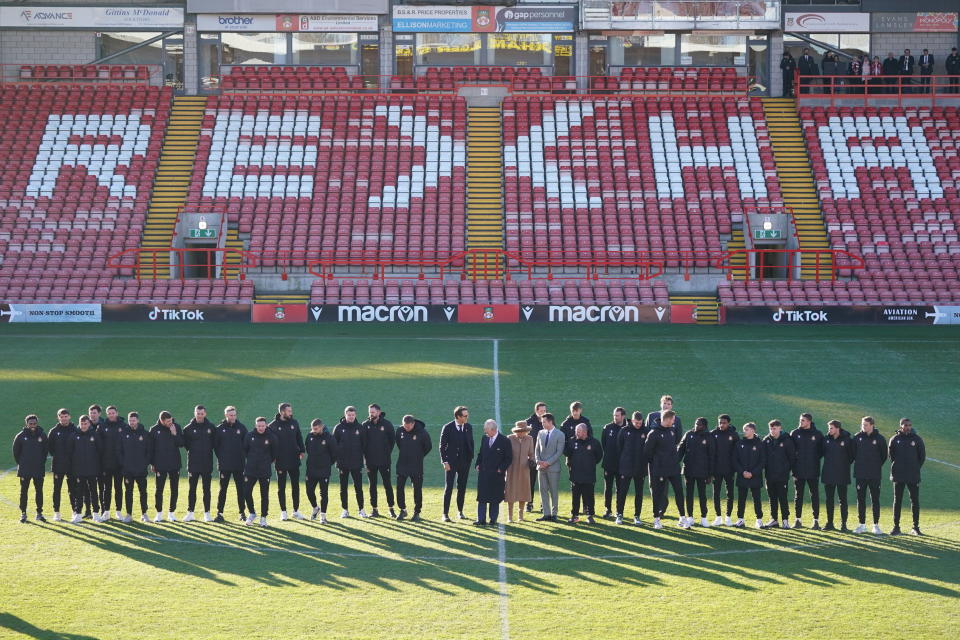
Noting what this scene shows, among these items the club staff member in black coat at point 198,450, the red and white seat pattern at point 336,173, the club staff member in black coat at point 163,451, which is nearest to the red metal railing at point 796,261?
the red and white seat pattern at point 336,173

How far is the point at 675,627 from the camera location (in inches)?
420

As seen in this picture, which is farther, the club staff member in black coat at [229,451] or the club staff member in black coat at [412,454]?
the club staff member in black coat at [412,454]

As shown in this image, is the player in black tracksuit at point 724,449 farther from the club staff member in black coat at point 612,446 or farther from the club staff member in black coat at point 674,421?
the club staff member in black coat at point 612,446

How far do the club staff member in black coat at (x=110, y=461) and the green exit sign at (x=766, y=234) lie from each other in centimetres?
2584

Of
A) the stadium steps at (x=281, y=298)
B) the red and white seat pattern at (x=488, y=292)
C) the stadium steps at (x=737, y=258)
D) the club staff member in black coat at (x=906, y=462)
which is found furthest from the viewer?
the stadium steps at (x=737, y=258)

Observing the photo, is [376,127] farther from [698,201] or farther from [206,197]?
[698,201]

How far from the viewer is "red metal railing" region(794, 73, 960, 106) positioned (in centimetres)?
4128

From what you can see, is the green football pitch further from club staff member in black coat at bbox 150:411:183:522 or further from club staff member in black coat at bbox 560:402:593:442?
club staff member in black coat at bbox 560:402:593:442

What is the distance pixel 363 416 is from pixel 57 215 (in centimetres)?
2048

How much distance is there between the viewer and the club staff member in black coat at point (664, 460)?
14.1m

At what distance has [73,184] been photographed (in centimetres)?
3784

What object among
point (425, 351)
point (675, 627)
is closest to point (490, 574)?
point (675, 627)

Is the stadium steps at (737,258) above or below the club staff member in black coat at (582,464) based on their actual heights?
above

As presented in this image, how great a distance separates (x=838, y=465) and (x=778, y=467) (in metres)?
0.76
